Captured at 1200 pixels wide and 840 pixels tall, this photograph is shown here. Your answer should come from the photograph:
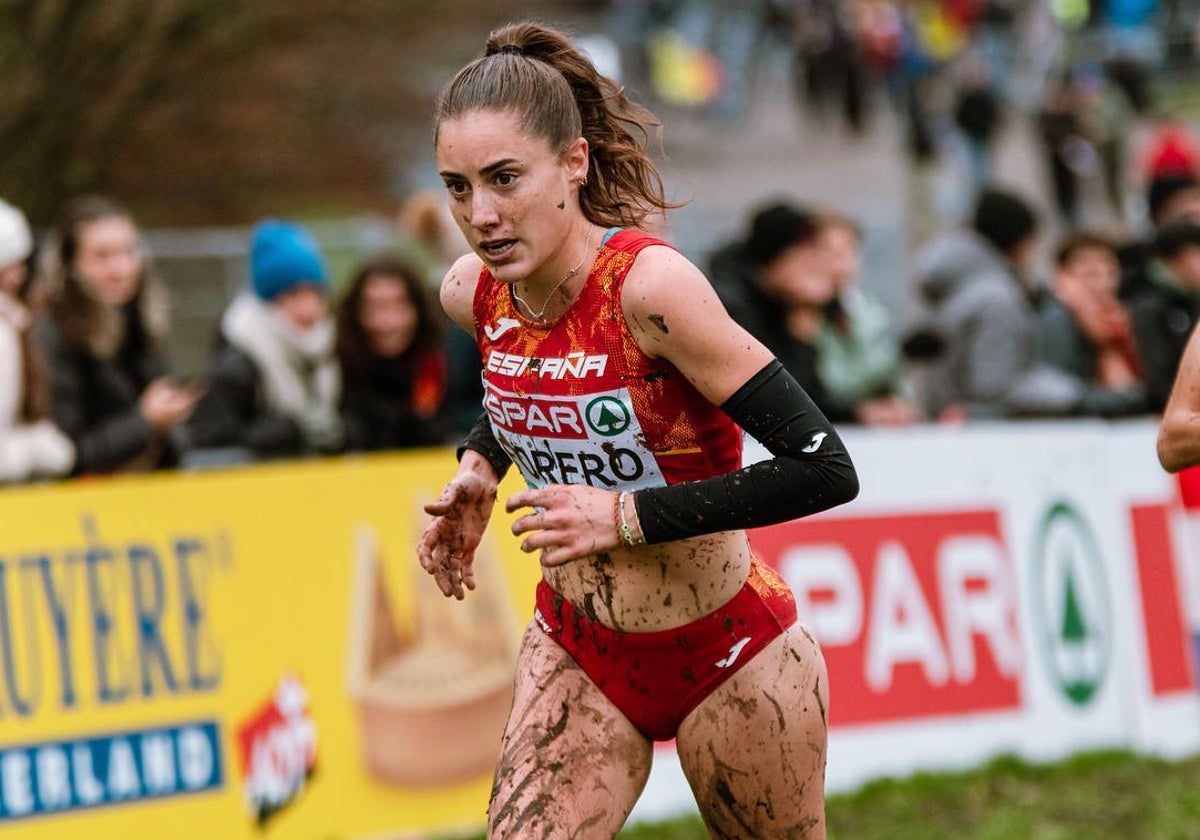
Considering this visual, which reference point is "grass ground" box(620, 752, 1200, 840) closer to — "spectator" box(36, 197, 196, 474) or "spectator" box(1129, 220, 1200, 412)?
"spectator" box(1129, 220, 1200, 412)

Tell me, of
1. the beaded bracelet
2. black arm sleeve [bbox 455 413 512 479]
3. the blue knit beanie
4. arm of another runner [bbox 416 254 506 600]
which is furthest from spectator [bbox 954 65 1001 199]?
the beaded bracelet

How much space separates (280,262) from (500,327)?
372 cm

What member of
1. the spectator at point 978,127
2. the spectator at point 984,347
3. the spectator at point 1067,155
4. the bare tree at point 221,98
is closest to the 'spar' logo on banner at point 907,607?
the spectator at point 984,347

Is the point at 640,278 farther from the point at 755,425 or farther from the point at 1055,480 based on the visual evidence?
the point at 1055,480

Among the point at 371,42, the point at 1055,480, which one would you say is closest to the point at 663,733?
the point at 1055,480

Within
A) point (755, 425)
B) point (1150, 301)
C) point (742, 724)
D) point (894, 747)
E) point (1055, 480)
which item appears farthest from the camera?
point (1150, 301)

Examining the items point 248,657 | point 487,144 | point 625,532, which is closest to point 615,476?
point 625,532

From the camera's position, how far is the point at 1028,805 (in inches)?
284

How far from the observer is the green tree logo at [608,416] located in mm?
3867

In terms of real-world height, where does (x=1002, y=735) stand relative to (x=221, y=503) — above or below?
below

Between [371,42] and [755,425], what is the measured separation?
50.0 feet

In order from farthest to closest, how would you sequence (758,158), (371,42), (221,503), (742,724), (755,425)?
(758,158) < (371,42) < (221,503) < (742,724) < (755,425)

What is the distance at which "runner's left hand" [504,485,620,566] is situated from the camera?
364 cm

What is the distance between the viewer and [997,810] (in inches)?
280
